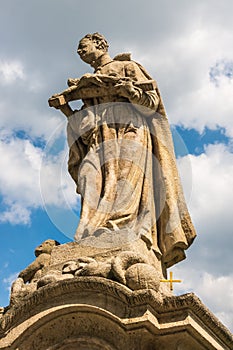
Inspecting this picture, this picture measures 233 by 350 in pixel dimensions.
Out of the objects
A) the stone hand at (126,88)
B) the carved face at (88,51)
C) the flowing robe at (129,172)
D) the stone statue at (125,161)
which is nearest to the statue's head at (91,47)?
the carved face at (88,51)

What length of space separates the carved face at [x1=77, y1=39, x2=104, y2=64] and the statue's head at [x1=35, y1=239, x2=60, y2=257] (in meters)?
3.25

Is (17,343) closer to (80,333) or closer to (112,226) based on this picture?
(80,333)

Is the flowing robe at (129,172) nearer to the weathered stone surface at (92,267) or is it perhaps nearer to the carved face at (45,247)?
the weathered stone surface at (92,267)

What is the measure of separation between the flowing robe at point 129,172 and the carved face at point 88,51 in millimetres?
401

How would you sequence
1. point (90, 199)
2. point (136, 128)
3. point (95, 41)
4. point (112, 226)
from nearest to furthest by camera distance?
point (112, 226) → point (90, 199) → point (136, 128) → point (95, 41)

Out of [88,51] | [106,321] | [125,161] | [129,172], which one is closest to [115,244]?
[106,321]

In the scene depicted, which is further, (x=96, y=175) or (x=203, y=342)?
(x=96, y=175)

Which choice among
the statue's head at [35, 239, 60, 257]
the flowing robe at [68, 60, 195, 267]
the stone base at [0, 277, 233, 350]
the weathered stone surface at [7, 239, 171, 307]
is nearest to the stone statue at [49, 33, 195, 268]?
the flowing robe at [68, 60, 195, 267]

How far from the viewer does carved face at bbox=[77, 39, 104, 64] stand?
10.2 meters

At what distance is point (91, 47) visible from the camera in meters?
10.3

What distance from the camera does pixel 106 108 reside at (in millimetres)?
9391

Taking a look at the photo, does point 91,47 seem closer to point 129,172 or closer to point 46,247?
point 129,172

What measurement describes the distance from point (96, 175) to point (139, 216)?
2.99ft

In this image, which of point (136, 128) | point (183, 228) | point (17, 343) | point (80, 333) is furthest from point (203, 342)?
point (136, 128)
